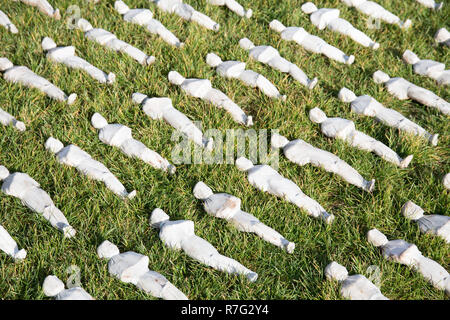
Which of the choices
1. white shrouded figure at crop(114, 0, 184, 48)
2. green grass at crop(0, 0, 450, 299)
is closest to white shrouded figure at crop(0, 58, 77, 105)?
green grass at crop(0, 0, 450, 299)

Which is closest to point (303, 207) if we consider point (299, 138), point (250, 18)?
point (299, 138)

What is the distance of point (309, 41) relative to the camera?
163 inches

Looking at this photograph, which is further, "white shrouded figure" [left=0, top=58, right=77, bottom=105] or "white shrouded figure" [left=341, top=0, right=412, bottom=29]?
"white shrouded figure" [left=341, top=0, right=412, bottom=29]

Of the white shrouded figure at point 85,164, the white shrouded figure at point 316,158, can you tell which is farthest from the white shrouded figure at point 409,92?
the white shrouded figure at point 85,164

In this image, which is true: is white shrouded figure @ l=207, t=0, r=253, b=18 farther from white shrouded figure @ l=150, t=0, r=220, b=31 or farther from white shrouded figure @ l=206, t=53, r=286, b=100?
white shrouded figure @ l=206, t=53, r=286, b=100

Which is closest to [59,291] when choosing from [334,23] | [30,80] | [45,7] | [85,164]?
[85,164]

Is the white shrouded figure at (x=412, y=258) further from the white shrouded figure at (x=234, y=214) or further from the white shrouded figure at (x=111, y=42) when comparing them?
the white shrouded figure at (x=111, y=42)

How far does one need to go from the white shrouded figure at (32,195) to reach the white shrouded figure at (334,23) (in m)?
2.59

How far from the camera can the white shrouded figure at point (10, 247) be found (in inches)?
108

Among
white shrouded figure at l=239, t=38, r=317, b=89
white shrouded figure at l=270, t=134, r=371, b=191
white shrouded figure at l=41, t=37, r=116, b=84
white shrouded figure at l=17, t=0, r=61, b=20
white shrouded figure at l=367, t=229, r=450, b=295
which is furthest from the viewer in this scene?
white shrouded figure at l=17, t=0, r=61, b=20

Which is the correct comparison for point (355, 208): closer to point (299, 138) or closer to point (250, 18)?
point (299, 138)

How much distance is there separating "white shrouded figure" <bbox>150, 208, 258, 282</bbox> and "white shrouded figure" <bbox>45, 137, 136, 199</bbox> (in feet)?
0.82

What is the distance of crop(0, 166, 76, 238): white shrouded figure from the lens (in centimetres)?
291

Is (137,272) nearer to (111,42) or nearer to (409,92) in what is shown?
(111,42)
